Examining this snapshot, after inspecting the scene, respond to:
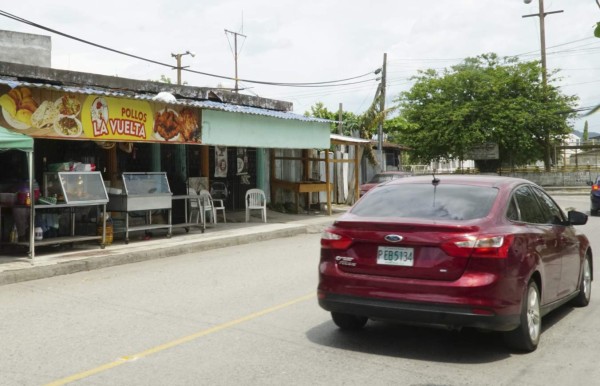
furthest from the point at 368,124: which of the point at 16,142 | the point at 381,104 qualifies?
the point at 16,142

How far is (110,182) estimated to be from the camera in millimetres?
15188

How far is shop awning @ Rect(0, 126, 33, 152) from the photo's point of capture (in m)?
9.61

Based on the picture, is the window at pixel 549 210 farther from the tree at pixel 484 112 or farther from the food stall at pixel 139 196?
the tree at pixel 484 112

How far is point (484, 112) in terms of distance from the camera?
1631 inches

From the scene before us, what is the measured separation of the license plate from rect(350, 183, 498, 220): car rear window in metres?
0.41

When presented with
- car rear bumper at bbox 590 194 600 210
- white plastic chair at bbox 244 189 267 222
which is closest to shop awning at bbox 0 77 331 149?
white plastic chair at bbox 244 189 267 222

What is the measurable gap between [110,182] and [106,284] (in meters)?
6.45

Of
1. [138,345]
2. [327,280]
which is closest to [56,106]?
[138,345]

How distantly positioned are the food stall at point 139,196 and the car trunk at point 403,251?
842 cm

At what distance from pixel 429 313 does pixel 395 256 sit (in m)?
0.55

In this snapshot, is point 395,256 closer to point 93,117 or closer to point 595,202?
point 93,117

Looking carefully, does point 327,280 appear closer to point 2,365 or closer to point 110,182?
point 2,365

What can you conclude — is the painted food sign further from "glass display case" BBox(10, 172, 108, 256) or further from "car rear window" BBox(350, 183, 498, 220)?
"car rear window" BBox(350, 183, 498, 220)

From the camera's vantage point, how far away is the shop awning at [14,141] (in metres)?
9.61
